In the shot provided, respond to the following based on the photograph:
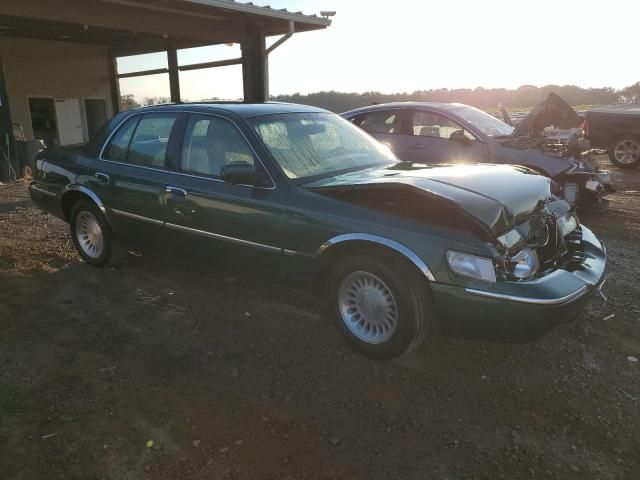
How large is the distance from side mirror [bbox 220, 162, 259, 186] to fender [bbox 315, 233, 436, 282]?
737 mm

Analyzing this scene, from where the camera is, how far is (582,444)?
2670 mm

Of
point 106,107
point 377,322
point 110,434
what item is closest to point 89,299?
point 110,434

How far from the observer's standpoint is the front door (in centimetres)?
375

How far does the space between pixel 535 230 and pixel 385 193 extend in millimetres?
1034

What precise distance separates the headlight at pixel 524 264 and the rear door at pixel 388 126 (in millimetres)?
4709

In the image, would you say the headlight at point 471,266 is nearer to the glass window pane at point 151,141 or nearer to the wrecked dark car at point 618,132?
the glass window pane at point 151,141

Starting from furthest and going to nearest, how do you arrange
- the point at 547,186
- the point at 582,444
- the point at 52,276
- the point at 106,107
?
the point at 106,107
the point at 52,276
the point at 547,186
the point at 582,444

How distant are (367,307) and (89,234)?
3324mm

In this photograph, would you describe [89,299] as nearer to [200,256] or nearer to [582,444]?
[200,256]

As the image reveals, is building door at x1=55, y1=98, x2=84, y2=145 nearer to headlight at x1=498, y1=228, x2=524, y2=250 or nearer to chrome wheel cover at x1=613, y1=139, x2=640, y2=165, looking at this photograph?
chrome wheel cover at x1=613, y1=139, x2=640, y2=165

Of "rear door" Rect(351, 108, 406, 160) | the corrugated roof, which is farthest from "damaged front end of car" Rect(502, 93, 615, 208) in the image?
the corrugated roof

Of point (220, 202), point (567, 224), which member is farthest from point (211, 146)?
point (567, 224)

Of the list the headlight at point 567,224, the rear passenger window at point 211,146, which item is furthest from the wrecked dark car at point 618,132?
the rear passenger window at point 211,146

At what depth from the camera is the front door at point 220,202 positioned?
3.75 metres
